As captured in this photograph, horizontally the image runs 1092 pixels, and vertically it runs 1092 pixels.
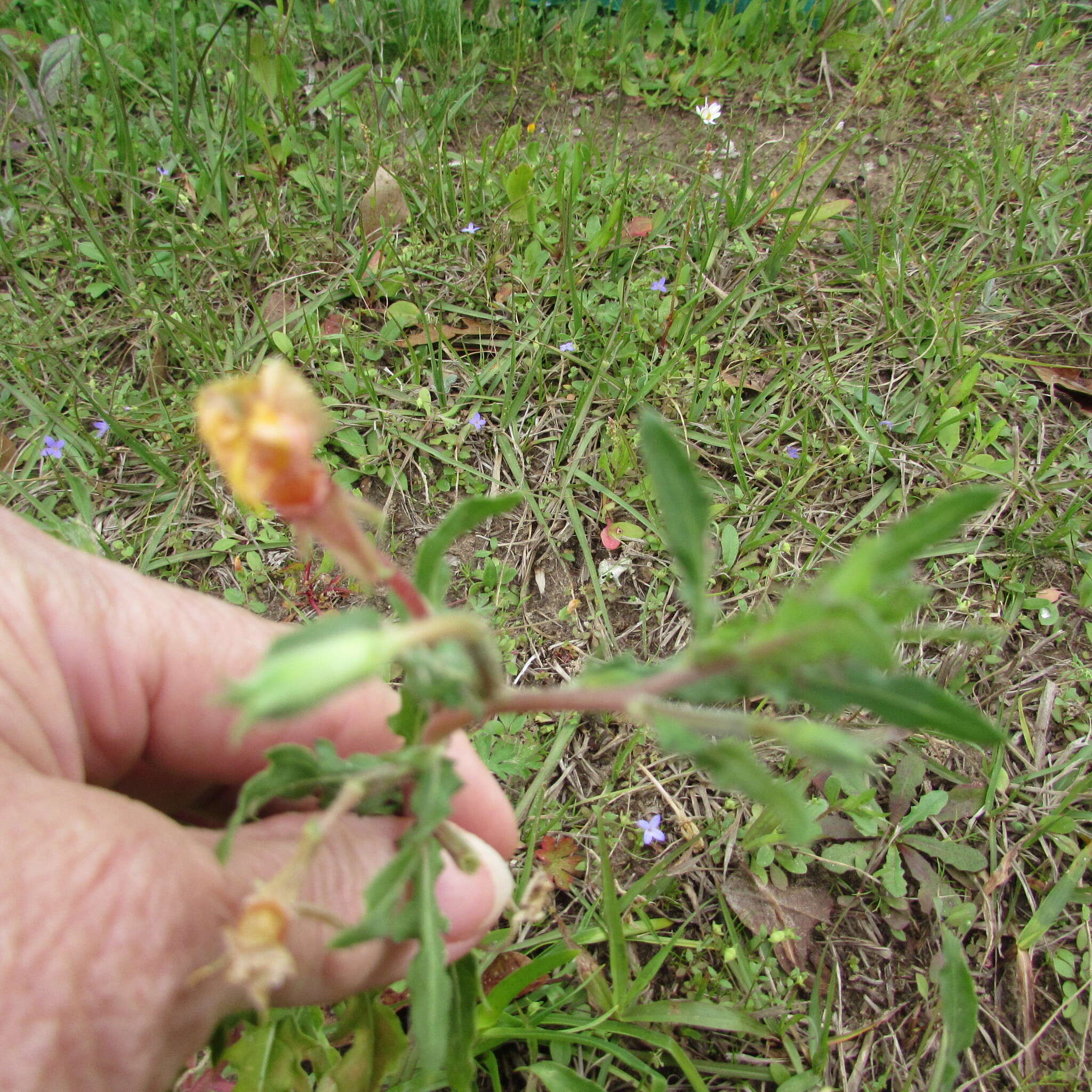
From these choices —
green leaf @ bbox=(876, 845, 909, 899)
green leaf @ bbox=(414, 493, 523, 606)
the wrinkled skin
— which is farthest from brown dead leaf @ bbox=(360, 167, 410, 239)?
green leaf @ bbox=(876, 845, 909, 899)

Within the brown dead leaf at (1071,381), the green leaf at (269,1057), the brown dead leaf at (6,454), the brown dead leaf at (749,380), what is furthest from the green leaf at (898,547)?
the brown dead leaf at (6,454)

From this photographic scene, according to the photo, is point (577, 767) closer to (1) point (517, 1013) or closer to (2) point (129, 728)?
(1) point (517, 1013)

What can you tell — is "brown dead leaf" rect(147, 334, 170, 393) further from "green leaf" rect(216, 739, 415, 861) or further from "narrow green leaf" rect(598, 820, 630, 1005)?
"narrow green leaf" rect(598, 820, 630, 1005)

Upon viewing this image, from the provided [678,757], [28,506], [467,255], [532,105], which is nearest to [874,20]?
[532,105]

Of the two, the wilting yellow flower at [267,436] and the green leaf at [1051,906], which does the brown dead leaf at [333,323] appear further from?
the green leaf at [1051,906]

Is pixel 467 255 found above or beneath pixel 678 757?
above
